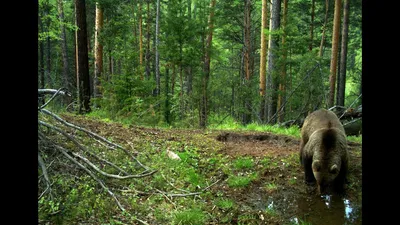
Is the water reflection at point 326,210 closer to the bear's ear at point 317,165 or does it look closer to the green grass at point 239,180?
the bear's ear at point 317,165

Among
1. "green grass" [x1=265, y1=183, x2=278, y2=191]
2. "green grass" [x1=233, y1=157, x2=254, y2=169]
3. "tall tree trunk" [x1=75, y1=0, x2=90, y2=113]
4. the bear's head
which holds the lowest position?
"green grass" [x1=265, y1=183, x2=278, y2=191]

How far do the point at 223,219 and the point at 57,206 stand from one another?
259cm

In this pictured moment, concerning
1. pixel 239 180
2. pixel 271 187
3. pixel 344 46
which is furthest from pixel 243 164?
pixel 344 46

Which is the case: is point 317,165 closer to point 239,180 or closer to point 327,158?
point 327,158

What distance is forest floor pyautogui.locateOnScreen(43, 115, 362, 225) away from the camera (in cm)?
510

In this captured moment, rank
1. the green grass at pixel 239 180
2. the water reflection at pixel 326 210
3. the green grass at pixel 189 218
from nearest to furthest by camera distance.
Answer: the green grass at pixel 189 218, the water reflection at pixel 326 210, the green grass at pixel 239 180

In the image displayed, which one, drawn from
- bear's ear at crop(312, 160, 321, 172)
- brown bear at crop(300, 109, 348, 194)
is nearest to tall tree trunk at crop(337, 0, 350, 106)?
brown bear at crop(300, 109, 348, 194)

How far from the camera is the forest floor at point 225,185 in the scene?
5.10 meters

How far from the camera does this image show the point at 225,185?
6.62m

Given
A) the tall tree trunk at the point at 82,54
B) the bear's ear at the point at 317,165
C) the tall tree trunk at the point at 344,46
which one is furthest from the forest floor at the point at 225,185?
the tall tree trunk at the point at 344,46

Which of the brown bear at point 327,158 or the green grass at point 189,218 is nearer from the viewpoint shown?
the green grass at point 189,218

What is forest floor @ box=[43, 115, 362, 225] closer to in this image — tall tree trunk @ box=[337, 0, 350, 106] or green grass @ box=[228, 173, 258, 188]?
green grass @ box=[228, 173, 258, 188]

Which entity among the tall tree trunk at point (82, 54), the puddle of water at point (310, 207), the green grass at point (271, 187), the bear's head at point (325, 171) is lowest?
the puddle of water at point (310, 207)
